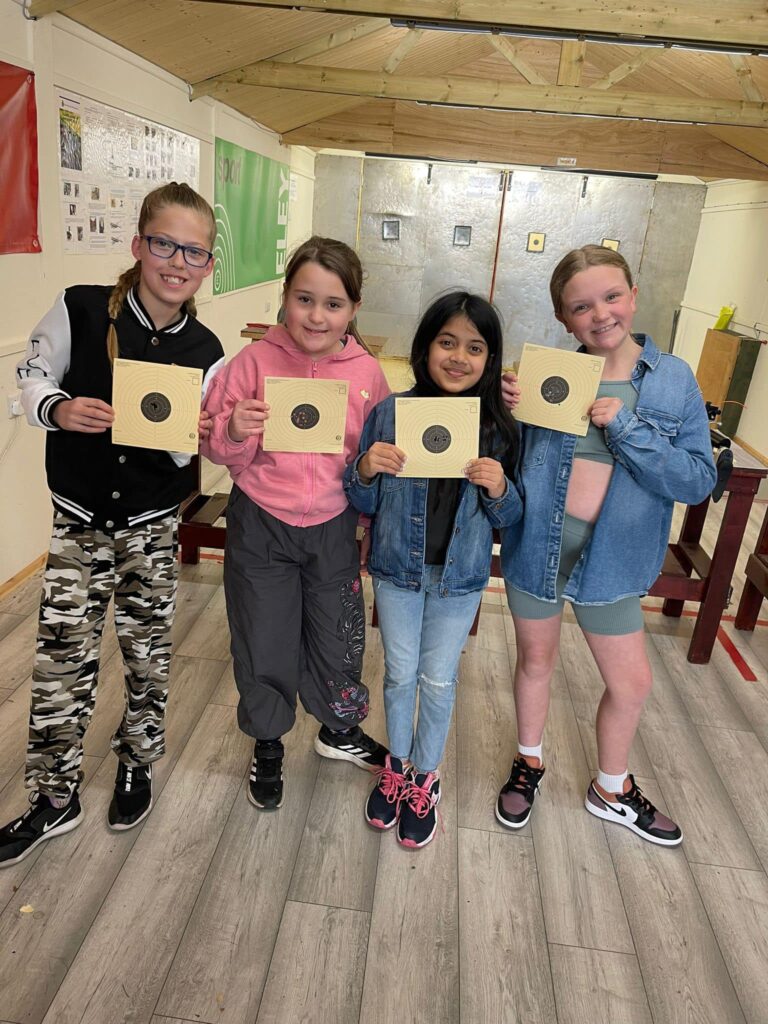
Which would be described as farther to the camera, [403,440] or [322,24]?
[322,24]

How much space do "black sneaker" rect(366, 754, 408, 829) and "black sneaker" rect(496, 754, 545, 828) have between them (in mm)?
286

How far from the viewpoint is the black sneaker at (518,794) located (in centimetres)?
200

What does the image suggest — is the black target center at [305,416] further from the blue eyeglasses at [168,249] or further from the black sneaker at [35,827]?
the black sneaker at [35,827]

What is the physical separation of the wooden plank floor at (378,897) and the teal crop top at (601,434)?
3.35 feet

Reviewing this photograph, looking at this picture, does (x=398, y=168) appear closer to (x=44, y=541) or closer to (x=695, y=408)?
(x=44, y=541)

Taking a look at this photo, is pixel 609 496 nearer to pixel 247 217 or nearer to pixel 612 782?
pixel 612 782

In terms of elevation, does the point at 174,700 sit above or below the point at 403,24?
below

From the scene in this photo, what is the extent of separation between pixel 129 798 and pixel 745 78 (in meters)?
6.11

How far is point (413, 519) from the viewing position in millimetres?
1734

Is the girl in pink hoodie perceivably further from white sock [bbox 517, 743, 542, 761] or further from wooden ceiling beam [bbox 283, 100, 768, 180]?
wooden ceiling beam [bbox 283, 100, 768, 180]

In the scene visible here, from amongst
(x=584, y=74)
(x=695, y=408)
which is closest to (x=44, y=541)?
(x=695, y=408)

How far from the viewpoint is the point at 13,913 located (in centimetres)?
161

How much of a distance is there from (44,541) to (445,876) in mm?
2517

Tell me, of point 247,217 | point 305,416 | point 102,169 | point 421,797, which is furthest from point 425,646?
point 247,217
